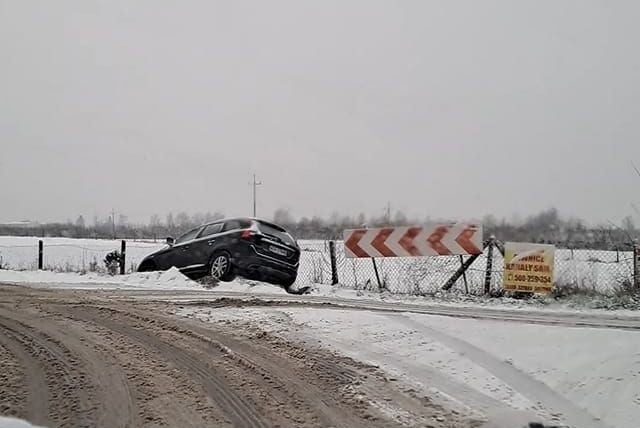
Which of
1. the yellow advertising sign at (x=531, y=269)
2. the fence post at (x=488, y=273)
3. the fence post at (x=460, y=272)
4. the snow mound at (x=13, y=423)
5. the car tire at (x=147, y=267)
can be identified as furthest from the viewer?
the car tire at (x=147, y=267)

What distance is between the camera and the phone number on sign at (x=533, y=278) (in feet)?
34.5

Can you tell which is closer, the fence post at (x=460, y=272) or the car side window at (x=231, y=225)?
the fence post at (x=460, y=272)

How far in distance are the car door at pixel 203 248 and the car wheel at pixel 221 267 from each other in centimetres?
24

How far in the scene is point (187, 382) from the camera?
5.04 meters

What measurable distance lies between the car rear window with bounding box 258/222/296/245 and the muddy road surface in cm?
509

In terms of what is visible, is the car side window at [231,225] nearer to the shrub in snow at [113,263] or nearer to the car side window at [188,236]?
the car side window at [188,236]

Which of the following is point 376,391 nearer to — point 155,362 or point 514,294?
point 155,362

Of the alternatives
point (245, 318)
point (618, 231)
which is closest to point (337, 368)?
point (245, 318)

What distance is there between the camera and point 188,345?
21.2 feet

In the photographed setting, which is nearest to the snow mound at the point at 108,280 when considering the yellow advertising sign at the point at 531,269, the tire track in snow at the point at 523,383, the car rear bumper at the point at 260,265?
the car rear bumper at the point at 260,265

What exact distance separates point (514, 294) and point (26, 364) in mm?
8551

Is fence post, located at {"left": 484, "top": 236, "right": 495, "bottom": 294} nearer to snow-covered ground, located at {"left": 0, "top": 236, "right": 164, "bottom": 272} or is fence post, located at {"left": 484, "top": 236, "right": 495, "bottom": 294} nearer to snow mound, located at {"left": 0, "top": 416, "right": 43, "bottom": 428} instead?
snow mound, located at {"left": 0, "top": 416, "right": 43, "bottom": 428}

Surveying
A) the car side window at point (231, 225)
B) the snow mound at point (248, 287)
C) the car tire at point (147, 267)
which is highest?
the car side window at point (231, 225)

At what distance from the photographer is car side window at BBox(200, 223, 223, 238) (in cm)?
1327
